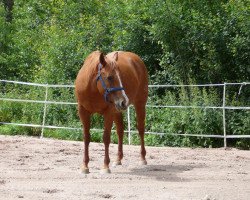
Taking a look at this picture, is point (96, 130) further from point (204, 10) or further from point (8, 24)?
point (8, 24)

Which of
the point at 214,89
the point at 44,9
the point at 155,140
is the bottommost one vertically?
the point at 155,140

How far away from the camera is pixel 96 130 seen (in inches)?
580

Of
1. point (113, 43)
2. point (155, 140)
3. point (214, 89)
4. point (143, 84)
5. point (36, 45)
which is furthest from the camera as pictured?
point (36, 45)

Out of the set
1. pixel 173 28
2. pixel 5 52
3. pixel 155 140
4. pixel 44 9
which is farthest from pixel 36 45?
pixel 155 140

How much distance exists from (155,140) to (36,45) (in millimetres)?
10541

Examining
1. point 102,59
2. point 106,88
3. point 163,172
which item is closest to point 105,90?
point 106,88

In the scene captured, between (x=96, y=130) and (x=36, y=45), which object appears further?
Answer: (x=36, y=45)

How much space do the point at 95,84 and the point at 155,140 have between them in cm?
542

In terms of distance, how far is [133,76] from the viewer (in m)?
9.83

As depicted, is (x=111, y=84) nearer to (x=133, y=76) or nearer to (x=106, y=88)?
(x=106, y=88)

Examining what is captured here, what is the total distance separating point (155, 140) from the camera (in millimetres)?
14172

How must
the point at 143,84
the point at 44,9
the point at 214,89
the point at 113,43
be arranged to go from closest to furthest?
the point at 143,84
the point at 214,89
the point at 113,43
the point at 44,9

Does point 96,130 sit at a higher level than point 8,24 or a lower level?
lower

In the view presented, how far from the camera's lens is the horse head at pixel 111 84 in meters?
8.70
